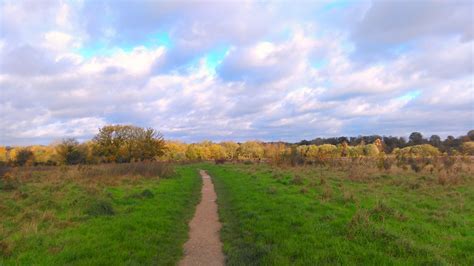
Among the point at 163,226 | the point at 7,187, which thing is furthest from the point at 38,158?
the point at 163,226

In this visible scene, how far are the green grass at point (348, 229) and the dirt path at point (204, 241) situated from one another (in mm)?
264

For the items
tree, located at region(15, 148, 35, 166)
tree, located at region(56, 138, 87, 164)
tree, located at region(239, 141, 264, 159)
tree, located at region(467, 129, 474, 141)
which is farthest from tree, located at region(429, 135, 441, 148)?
tree, located at region(15, 148, 35, 166)

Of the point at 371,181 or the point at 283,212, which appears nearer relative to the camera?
the point at 283,212

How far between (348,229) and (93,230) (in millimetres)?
6660

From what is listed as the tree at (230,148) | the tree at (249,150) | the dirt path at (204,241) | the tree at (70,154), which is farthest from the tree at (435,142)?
the dirt path at (204,241)

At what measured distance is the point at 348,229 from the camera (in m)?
9.62

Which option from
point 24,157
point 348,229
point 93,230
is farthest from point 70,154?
point 348,229

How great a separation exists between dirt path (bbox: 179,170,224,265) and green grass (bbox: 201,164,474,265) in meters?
0.26

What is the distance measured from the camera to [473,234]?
9727 mm

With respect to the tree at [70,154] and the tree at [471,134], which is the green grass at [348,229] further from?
the tree at [471,134]

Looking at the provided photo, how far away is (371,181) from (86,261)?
18835 millimetres

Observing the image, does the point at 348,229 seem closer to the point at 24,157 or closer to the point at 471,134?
the point at 24,157

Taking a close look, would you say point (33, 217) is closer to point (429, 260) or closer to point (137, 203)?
point (137, 203)

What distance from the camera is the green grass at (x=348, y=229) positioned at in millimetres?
7727
